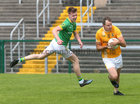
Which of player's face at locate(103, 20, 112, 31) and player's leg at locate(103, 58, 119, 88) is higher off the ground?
player's face at locate(103, 20, 112, 31)

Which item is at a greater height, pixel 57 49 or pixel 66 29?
pixel 66 29

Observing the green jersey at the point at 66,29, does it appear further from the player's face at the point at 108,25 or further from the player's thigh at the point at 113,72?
the player's thigh at the point at 113,72

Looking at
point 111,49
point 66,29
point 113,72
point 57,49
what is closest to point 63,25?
point 66,29

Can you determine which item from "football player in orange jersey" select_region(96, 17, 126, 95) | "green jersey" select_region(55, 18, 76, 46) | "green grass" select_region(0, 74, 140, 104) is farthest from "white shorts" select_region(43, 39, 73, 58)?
"football player in orange jersey" select_region(96, 17, 126, 95)

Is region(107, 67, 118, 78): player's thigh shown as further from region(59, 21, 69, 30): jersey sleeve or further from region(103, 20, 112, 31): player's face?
region(59, 21, 69, 30): jersey sleeve

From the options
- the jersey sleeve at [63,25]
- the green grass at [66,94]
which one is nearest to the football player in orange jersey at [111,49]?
the green grass at [66,94]

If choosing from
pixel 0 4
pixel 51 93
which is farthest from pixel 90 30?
pixel 51 93

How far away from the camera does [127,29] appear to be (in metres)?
22.0

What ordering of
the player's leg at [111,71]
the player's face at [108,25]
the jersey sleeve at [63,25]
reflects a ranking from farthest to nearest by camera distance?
1. the jersey sleeve at [63,25]
2. the player's leg at [111,71]
3. the player's face at [108,25]

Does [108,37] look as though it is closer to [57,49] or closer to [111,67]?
[111,67]

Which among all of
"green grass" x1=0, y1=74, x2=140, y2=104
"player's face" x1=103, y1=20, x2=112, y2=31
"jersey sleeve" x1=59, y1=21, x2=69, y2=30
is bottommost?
"green grass" x1=0, y1=74, x2=140, y2=104

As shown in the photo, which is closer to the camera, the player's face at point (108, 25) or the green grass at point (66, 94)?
the green grass at point (66, 94)

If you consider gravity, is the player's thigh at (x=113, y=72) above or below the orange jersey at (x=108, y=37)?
below

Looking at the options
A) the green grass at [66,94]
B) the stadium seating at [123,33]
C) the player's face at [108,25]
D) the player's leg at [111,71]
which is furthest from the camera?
the stadium seating at [123,33]
